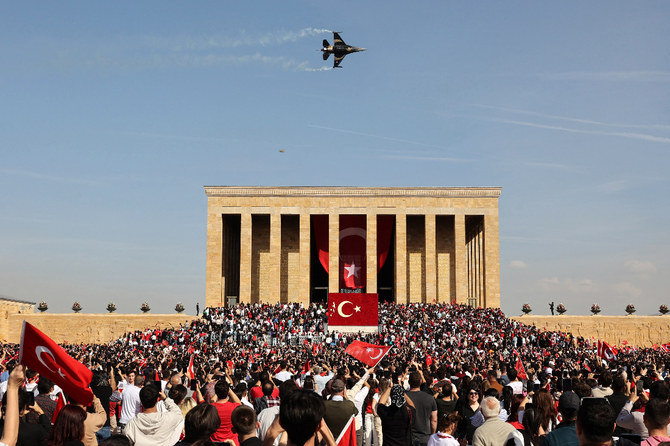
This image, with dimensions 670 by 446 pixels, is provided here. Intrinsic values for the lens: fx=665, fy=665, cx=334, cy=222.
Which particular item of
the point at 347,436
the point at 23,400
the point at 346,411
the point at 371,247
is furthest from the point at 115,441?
the point at 371,247

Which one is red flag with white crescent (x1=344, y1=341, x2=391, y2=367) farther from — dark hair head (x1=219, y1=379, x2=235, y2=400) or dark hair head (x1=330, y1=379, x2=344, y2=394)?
dark hair head (x1=219, y1=379, x2=235, y2=400)

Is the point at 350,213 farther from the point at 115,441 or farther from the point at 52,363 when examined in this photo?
the point at 115,441

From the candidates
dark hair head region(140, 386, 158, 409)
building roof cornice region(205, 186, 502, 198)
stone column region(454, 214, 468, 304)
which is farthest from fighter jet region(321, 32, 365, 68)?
stone column region(454, 214, 468, 304)

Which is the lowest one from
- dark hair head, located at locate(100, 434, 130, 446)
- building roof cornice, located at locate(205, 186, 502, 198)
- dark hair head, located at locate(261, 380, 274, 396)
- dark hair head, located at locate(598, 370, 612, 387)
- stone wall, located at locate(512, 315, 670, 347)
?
stone wall, located at locate(512, 315, 670, 347)

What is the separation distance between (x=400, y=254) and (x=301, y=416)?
51908mm

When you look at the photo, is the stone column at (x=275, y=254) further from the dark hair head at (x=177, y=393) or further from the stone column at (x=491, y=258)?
the dark hair head at (x=177, y=393)

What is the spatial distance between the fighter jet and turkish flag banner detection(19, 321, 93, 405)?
21990 mm

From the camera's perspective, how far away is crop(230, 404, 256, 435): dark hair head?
6074mm

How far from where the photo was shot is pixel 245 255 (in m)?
56.0

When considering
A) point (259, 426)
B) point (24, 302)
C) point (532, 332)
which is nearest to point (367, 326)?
point (532, 332)

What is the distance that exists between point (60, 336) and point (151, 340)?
18.0 meters

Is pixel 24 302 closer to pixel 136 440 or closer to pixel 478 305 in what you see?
pixel 478 305

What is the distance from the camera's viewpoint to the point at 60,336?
53.7 meters

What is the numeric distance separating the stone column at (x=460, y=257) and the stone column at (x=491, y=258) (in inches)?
74.1
